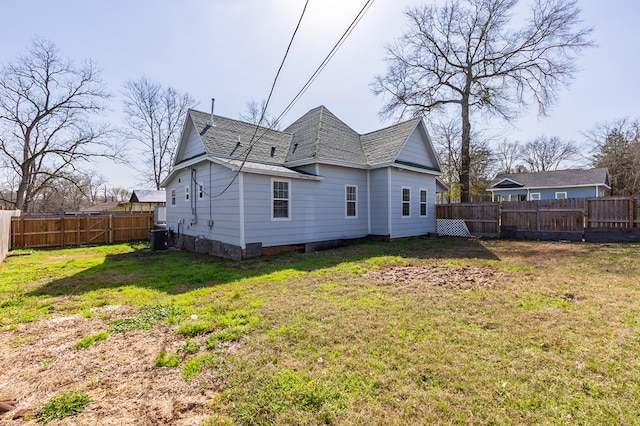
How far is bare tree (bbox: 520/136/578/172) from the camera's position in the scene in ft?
126

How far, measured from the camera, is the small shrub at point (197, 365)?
2839 mm

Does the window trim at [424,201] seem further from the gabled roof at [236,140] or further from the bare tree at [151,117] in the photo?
the bare tree at [151,117]

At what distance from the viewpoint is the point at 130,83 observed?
2525 cm

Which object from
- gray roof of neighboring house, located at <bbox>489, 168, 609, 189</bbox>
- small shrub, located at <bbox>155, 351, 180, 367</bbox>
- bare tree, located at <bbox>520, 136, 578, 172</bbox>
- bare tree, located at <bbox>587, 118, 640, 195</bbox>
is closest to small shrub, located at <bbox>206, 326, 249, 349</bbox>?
small shrub, located at <bbox>155, 351, 180, 367</bbox>

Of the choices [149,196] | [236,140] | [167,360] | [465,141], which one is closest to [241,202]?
[236,140]

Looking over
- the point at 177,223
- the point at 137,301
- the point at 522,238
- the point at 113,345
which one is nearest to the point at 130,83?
the point at 177,223

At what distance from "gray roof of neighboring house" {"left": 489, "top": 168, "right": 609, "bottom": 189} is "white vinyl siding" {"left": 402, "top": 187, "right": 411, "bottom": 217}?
20371mm

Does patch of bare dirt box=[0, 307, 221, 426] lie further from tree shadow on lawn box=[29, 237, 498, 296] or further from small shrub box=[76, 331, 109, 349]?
tree shadow on lawn box=[29, 237, 498, 296]

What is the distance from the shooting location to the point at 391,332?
356 cm

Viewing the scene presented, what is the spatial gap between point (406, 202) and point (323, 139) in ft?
15.7

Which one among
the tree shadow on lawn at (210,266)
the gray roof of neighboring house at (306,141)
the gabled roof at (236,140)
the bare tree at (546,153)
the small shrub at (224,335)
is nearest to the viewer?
the small shrub at (224,335)

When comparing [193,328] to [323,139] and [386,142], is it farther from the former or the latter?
[386,142]

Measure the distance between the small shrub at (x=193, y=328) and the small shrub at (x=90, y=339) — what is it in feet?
3.03

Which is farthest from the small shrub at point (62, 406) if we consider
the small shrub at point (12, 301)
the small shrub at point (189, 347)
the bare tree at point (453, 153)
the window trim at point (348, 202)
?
the bare tree at point (453, 153)
